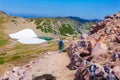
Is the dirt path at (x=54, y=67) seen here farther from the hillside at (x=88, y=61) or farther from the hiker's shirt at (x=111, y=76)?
the hiker's shirt at (x=111, y=76)

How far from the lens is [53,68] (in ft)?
152

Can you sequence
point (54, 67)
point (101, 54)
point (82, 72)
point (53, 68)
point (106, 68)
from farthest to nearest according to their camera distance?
1. point (54, 67)
2. point (53, 68)
3. point (101, 54)
4. point (82, 72)
5. point (106, 68)

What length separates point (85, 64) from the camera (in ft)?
132

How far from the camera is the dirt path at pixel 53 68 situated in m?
43.4

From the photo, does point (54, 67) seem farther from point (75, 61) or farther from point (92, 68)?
point (92, 68)

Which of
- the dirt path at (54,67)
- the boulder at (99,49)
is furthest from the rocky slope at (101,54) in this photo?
the dirt path at (54,67)

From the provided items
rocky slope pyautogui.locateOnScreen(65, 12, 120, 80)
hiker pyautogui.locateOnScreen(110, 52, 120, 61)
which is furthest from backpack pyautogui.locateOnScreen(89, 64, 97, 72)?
hiker pyautogui.locateOnScreen(110, 52, 120, 61)

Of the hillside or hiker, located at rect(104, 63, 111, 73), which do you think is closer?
hiker, located at rect(104, 63, 111, 73)

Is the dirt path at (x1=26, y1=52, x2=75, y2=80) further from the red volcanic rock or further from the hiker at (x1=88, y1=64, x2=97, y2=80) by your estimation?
the hiker at (x1=88, y1=64, x2=97, y2=80)

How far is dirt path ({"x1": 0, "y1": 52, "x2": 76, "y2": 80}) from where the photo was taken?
143 ft

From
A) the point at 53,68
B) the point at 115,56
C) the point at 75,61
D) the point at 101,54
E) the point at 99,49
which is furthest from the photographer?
the point at 53,68

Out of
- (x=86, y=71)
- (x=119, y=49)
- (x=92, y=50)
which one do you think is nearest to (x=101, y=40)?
(x=92, y=50)

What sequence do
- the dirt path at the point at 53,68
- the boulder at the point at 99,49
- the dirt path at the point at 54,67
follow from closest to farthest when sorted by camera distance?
the boulder at the point at 99,49 → the dirt path at the point at 54,67 → the dirt path at the point at 53,68

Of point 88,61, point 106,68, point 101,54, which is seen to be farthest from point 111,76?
point 88,61
